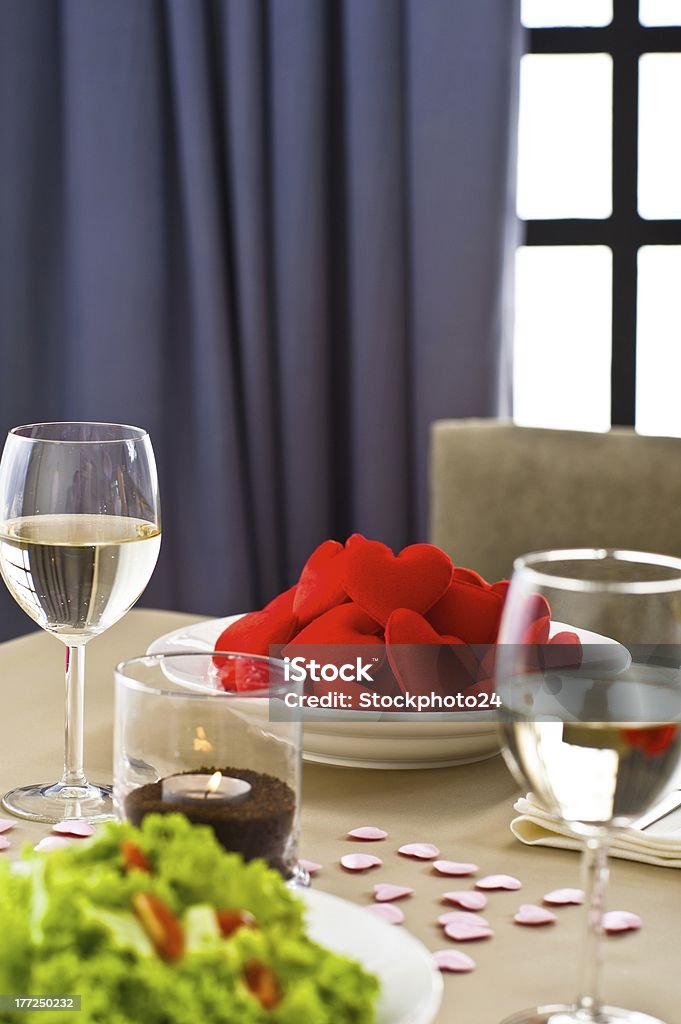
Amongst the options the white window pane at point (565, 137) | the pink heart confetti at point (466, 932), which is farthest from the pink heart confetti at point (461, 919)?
the white window pane at point (565, 137)

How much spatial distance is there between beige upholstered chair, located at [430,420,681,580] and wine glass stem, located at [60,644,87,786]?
39.0 inches

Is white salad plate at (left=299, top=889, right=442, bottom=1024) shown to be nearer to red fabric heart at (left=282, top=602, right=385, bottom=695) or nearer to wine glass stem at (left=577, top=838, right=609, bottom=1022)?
wine glass stem at (left=577, top=838, right=609, bottom=1022)

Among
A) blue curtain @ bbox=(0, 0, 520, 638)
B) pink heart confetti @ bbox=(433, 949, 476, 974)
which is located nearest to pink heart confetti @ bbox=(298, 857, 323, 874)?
pink heart confetti @ bbox=(433, 949, 476, 974)

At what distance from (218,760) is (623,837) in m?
0.24

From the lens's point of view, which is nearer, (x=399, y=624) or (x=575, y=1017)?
(x=575, y=1017)

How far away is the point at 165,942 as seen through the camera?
0.36 metres

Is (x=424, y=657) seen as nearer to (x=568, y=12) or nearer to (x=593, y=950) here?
(x=593, y=950)

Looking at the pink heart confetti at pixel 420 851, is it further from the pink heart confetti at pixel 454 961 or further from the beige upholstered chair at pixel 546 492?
the beige upholstered chair at pixel 546 492

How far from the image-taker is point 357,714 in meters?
0.72

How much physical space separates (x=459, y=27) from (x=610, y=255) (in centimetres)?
56

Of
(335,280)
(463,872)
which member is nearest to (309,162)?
(335,280)

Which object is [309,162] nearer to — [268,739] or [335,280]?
[335,280]

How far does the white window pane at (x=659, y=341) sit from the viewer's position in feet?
8.01

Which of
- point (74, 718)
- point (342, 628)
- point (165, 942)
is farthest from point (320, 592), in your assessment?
point (165, 942)
